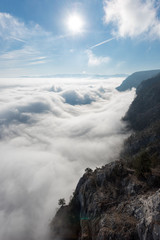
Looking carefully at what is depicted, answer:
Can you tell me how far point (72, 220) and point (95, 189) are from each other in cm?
2218

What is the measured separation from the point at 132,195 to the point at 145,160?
56.9ft

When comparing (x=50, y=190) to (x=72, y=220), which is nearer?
(x=72, y=220)

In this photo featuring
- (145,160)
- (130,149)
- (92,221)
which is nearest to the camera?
(92,221)

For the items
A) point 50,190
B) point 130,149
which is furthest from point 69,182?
point 130,149

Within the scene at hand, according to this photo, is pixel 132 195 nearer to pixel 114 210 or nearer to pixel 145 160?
pixel 114 210

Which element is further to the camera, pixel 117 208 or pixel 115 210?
pixel 117 208

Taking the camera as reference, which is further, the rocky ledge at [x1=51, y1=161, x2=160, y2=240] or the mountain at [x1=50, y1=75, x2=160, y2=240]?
the mountain at [x1=50, y1=75, x2=160, y2=240]

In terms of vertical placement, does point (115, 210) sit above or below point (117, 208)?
below

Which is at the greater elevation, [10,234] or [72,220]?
[72,220]

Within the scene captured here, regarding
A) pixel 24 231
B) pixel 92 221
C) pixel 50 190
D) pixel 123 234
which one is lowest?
pixel 50 190

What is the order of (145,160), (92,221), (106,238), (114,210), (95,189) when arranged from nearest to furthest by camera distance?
(106,238) < (114,210) < (92,221) < (145,160) < (95,189)

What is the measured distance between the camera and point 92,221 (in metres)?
46.8

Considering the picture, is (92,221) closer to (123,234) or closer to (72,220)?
(123,234)

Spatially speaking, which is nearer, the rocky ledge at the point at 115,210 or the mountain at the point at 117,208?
the rocky ledge at the point at 115,210
